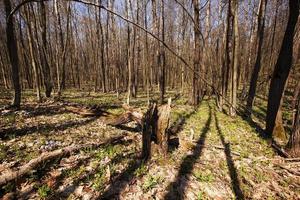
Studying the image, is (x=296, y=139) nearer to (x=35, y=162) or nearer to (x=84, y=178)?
(x=84, y=178)

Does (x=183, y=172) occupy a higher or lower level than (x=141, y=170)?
lower

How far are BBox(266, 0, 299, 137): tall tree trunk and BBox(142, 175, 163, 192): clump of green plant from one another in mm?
4767

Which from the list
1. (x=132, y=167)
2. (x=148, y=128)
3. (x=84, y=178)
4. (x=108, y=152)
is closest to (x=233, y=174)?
(x=148, y=128)

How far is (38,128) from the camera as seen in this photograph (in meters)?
5.94

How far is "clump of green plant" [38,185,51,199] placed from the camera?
322 cm

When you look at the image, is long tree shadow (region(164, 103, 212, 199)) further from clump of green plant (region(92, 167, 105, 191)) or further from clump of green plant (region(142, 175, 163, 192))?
clump of green plant (region(92, 167, 105, 191))

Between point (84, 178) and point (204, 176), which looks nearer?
point (84, 178)

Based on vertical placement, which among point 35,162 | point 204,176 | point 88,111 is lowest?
point 204,176

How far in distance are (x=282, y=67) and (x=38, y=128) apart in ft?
25.1

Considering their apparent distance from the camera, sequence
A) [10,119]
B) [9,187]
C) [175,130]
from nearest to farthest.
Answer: [9,187] < [10,119] < [175,130]

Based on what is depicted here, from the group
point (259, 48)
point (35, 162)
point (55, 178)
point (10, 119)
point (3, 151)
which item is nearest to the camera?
point (55, 178)

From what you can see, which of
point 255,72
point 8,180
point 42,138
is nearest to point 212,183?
point 8,180

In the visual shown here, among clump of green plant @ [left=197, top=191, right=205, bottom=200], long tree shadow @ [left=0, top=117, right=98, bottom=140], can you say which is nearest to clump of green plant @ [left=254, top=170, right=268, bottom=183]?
clump of green plant @ [left=197, top=191, right=205, bottom=200]

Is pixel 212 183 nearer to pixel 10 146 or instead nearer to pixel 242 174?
pixel 242 174
